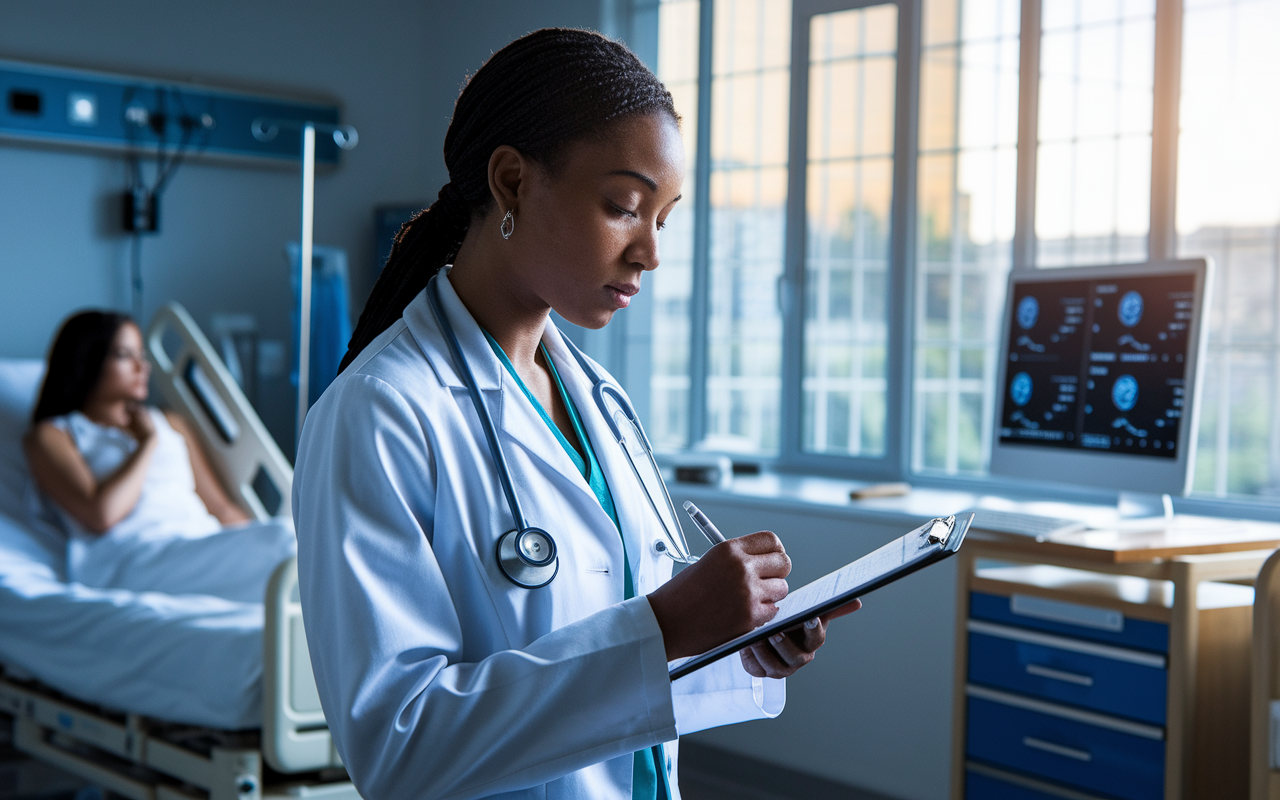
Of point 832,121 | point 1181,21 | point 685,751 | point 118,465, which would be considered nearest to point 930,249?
point 832,121

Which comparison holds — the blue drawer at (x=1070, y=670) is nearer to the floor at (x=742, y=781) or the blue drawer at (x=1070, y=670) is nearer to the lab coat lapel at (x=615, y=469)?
the floor at (x=742, y=781)

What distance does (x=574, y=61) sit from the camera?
0.94m

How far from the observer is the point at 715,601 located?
2.71 ft

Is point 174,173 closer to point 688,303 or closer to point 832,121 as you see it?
point 688,303

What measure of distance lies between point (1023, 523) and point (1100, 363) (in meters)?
0.46

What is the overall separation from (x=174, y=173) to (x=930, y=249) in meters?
2.44

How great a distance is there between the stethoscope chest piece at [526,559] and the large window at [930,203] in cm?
221

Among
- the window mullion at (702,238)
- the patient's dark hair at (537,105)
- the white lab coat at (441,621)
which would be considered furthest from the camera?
the window mullion at (702,238)

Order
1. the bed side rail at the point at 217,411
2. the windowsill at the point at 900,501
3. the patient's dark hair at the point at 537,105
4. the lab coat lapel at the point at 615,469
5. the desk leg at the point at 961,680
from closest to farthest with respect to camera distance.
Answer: the patient's dark hair at the point at 537,105
the lab coat lapel at the point at 615,469
the desk leg at the point at 961,680
the windowsill at the point at 900,501
the bed side rail at the point at 217,411

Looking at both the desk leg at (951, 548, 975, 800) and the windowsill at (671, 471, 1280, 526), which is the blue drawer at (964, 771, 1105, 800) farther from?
the windowsill at (671, 471, 1280, 526)

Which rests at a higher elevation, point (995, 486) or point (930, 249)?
point (930, 249)

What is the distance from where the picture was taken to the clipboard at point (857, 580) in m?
0.81

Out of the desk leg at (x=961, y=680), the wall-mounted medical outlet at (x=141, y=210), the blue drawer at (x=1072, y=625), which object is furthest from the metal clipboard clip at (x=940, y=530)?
the wall-mounted medical outlet at (x=141, y=210)

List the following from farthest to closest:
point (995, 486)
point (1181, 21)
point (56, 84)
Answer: point (56, 84) → point (995, 486) → point (1181, 21)
